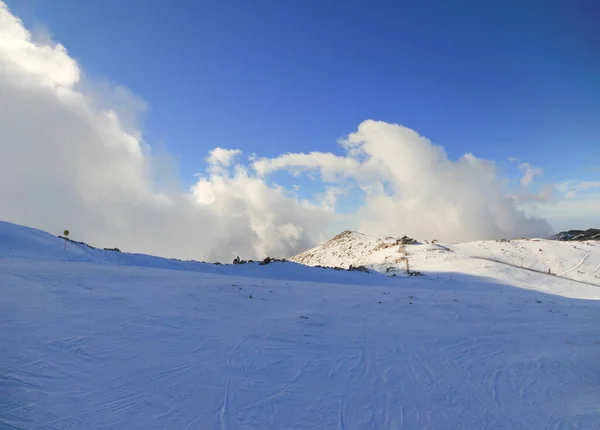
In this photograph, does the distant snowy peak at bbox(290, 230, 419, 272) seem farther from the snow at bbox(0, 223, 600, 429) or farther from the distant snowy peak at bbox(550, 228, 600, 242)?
the distant snowy peak at bbox(550, 228, 600, 242)

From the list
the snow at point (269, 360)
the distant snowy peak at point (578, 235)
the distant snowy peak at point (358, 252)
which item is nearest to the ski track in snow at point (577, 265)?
the distant snowy peak at point (358, 252)

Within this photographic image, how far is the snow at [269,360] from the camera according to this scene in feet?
15.9

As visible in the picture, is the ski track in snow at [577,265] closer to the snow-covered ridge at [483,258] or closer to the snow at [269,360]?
the snow-covered ridge at [483,258]

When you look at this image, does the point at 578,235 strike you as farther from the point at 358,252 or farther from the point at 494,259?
the point at 358,252

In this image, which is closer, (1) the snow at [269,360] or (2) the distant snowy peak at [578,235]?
(1) the snow at [269,360]

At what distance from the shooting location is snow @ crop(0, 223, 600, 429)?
4852 mm

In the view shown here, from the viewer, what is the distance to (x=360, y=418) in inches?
195

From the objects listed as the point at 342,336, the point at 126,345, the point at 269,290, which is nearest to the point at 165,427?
the point at 126,345

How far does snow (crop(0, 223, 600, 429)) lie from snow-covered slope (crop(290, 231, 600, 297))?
17.3 m

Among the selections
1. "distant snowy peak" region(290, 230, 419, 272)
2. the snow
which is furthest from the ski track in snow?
the snow

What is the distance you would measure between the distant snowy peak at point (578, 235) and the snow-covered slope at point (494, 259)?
15514 mm

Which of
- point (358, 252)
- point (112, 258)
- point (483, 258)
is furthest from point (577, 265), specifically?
point (112, 258)

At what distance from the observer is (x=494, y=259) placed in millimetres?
33625

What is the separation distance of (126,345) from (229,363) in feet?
6.61
